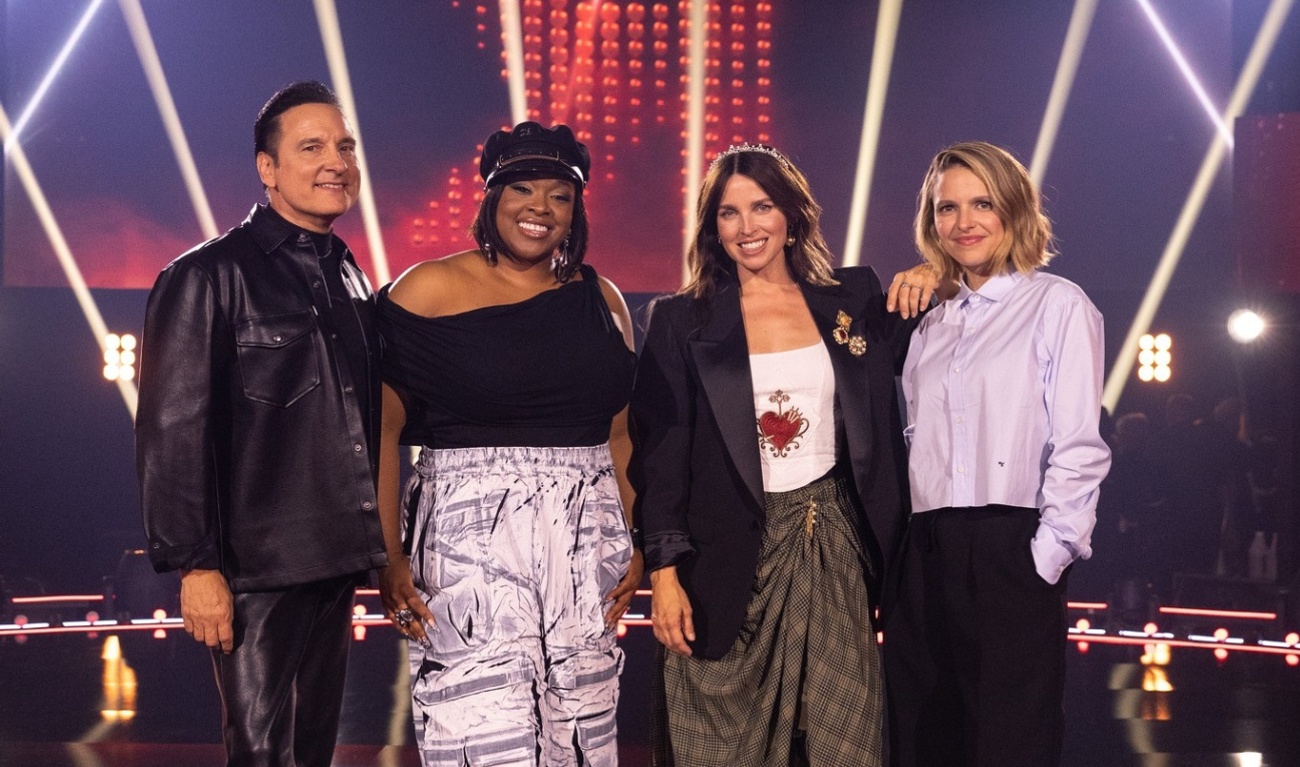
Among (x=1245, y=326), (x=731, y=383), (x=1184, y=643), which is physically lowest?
(x=1184, y=643)

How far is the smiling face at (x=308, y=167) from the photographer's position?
2580 mm

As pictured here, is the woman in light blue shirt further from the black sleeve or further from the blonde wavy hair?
the black sleeve

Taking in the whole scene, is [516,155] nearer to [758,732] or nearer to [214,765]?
[758,732]

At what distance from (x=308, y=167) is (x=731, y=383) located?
3.45ft

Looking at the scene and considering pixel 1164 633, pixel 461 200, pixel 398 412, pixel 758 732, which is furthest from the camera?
pixel 461 200

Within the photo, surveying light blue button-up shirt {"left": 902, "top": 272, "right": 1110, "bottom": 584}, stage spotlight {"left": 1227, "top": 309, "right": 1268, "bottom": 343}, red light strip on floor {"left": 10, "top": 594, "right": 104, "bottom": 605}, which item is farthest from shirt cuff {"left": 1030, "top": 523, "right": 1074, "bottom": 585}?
red light strip on floor {"left": 10, "top": 594, "right": 104, "bottom": 605}

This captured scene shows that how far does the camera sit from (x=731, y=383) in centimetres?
267

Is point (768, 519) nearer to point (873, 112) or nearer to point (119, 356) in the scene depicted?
point (873, 112)

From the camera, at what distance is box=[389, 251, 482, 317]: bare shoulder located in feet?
9.05

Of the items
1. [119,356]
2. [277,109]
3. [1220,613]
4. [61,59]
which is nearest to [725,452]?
[277,109]

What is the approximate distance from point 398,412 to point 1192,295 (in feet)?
23.8

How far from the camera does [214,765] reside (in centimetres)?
415

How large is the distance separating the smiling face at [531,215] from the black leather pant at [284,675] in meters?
0.87

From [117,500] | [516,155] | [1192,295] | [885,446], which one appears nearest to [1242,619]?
[1192,295]
